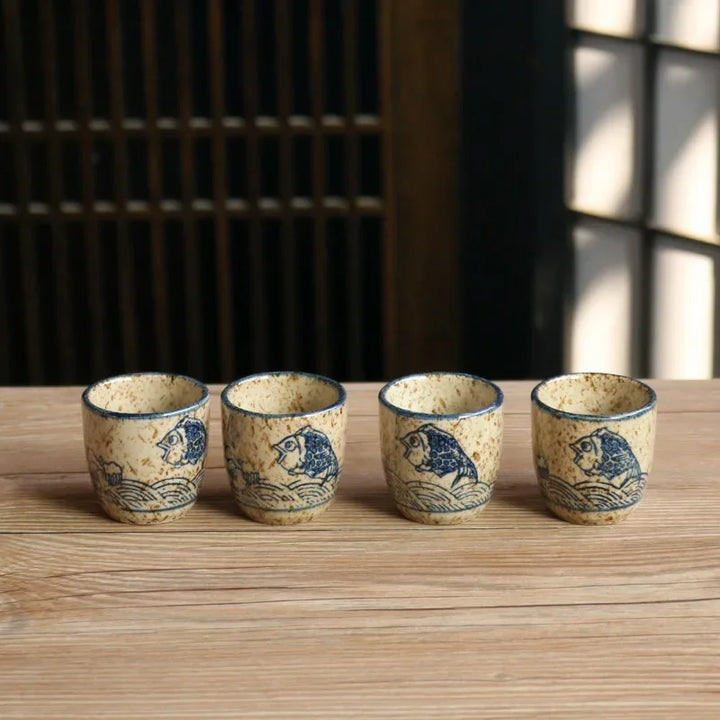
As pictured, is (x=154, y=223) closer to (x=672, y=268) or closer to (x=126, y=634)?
(x=672, y=268)

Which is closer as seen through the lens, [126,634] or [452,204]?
[126,634]

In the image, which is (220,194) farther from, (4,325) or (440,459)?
(440,459)

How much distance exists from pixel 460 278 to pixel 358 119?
42 centimetres

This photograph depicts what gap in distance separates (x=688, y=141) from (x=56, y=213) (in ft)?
4.45

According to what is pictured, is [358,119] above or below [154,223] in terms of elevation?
above

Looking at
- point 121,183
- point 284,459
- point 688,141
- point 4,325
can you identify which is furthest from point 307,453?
point 4,325

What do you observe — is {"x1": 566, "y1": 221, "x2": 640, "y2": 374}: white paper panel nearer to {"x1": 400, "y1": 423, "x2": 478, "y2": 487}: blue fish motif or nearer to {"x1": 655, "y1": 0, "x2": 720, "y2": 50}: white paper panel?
{"x1": 655, "y1": 0, "x2": 720, "y2": 50}: white paper panel

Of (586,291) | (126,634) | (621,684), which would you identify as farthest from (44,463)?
(586,291)

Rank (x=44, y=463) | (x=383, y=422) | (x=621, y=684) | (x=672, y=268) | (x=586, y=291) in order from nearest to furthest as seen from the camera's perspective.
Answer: (x=621, y=684)
(x=383, y=422)
(x=44, y=463)
(x=672, y=268)
(x=586, y=291)

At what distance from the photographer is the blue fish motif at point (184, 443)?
1.02 metres

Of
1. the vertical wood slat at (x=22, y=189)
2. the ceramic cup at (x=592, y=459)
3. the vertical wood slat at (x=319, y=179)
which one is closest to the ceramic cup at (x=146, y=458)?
the ceramic cup at (x=592, y=459)

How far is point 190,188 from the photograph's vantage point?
8.60ft

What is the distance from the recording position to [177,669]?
832 millimetres

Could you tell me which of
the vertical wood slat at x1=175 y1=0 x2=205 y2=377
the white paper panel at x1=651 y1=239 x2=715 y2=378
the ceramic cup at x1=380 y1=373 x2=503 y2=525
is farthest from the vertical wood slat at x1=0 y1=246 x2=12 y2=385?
the ceramic cup at x1=380 y1=373 x2=503 y2=525
